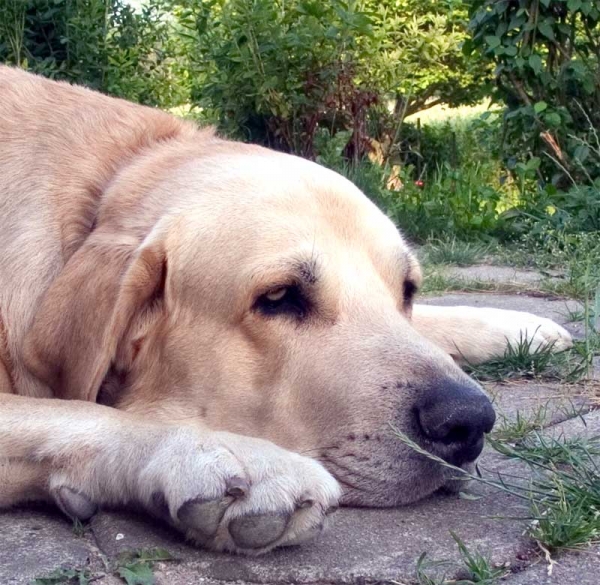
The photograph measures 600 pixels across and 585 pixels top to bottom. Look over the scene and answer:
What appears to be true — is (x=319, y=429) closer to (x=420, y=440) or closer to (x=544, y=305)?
(x=420, y=440)

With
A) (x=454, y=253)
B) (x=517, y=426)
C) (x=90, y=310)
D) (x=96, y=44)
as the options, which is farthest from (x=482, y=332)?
(x=96, y=44)

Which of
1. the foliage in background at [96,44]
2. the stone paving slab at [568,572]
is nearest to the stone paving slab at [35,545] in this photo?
the stone paving slab at [568,572]

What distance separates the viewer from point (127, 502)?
2176 millimetres

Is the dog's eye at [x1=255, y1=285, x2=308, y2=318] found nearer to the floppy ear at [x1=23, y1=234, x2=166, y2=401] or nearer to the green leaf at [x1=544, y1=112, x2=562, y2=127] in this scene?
the floppy ear at [x1=23, y1=234, x2=166, y2=401]

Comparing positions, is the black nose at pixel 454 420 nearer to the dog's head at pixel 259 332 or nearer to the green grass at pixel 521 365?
the dog's head at pixel 259 332

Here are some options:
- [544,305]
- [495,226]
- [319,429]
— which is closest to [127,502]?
[319,429]

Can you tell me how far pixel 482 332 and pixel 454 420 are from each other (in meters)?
1.43

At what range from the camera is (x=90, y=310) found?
2482 millimetres

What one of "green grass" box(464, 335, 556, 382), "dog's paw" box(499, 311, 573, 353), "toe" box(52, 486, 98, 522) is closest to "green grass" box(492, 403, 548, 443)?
"green grass" box(464, 335, 556, 382)

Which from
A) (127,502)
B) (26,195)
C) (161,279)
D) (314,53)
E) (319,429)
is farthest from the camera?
(314,53)

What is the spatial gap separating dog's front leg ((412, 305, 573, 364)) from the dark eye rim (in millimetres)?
1061

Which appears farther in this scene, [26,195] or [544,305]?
[544,305]

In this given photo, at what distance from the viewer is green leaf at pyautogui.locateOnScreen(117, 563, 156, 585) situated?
1.82 metres

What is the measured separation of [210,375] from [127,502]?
41cm
